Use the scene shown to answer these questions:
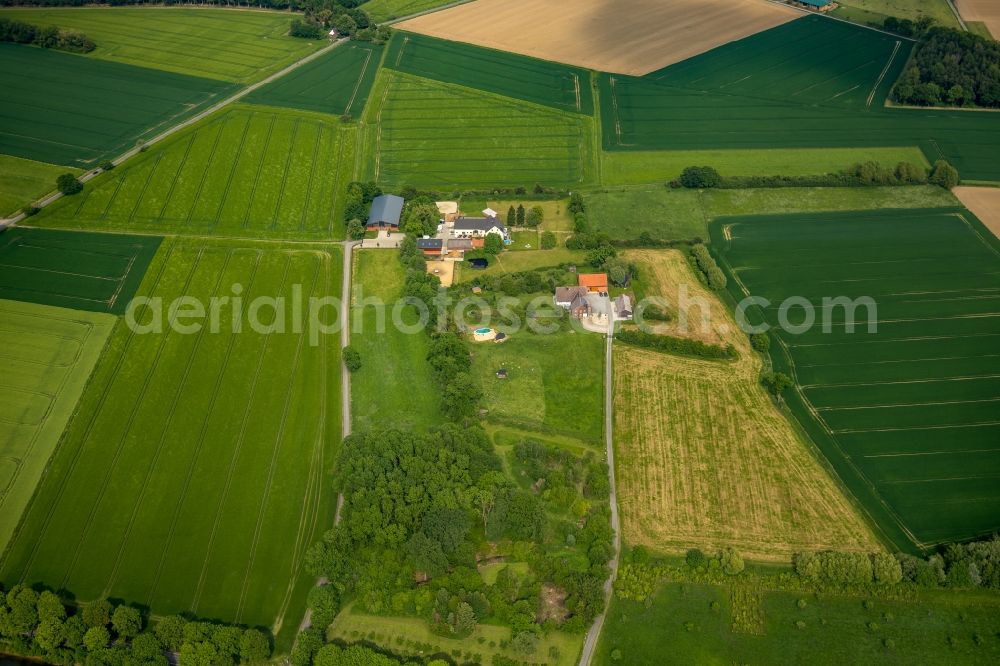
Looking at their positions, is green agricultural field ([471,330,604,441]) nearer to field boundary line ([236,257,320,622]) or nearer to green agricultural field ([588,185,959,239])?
field boundary line ([236,257,320,622])

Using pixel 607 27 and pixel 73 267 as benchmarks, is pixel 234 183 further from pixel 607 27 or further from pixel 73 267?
pixel 607 27

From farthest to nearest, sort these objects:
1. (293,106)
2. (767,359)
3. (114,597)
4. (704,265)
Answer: (293,106), (704,265), (767,359), (114,597)

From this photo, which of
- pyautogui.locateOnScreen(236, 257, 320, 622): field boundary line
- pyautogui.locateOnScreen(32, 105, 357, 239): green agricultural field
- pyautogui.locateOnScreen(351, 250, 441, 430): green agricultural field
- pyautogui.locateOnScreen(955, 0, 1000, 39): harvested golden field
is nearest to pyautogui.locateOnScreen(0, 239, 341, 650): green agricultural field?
pyautogui.locateOnScreen(236, 257, 320, 622): field boundary line

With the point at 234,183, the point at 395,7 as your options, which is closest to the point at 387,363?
the point at 234,183

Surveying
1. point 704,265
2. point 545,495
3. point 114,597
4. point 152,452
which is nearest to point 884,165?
point 704,265

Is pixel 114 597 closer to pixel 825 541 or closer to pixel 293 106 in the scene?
pixel 825 541

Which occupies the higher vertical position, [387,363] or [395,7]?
[395,7]
